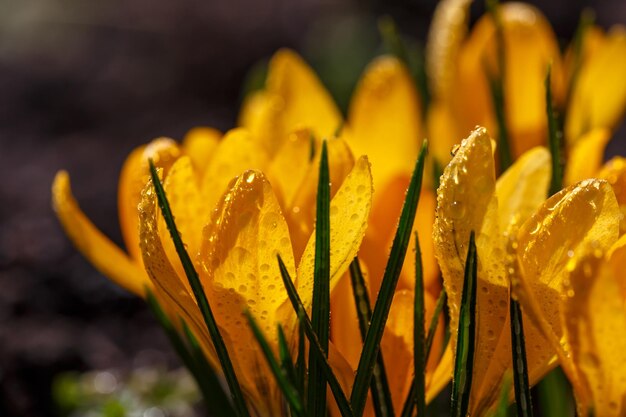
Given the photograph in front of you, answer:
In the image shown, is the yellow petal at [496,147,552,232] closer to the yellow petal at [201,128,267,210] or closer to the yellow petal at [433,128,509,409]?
the yellow petal at [433,128,509,409]

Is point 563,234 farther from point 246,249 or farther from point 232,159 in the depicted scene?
point 232,159

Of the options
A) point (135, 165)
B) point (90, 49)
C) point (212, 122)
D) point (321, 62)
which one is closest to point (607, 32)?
point (321, 62)

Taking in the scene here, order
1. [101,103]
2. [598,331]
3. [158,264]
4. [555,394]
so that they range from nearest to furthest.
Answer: [598,331], [158,264], [555,394], [101,103]

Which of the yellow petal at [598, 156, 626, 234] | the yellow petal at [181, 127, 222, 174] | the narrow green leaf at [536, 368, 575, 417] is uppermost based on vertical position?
the yellow petal at [181, 127, 222, 174]

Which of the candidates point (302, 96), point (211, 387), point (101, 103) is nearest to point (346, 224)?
point (211, 387)

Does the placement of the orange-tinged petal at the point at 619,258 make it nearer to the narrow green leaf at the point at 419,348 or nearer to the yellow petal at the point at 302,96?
the narrow green leaf at the point at 419,348

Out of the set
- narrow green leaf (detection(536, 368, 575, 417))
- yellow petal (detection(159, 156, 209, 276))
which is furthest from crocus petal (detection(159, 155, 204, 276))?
narrow green leaf (detection(536, 368, 575, 417))
